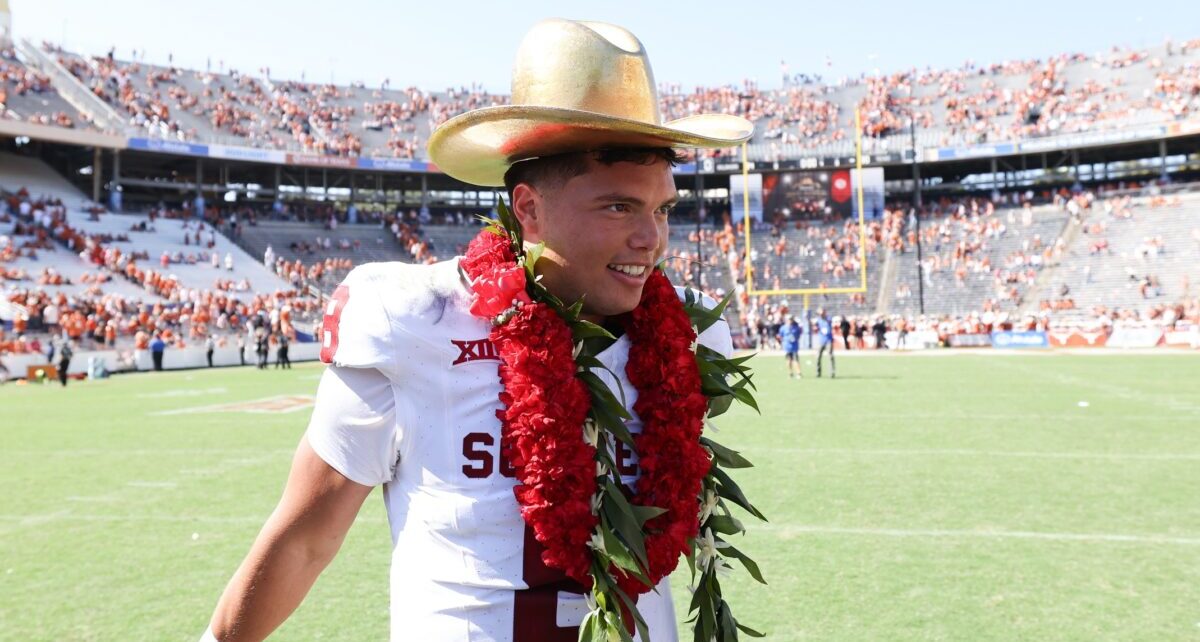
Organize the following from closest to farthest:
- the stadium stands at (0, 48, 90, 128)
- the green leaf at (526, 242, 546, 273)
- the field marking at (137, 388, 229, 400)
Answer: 1. the green leaf at (526, 242, 546, 273)
2. the field marking at (137, 388, 229, 400)
3. the stadium stands at (0, 48, 90, 128)

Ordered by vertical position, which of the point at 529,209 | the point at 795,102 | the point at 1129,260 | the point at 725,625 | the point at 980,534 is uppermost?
the point at 795,102

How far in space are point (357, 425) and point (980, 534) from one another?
4.60 m

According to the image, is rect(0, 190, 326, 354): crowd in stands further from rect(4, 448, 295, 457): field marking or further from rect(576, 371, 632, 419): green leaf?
rect(576, 371, 632, 419): green leaf

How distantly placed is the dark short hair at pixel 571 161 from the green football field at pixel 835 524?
252cm

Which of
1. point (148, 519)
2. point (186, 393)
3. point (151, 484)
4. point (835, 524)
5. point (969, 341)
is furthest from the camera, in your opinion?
point (969, 341)

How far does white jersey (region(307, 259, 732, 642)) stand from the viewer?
1.53 metres

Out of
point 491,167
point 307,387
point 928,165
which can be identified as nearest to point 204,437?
point 307,387

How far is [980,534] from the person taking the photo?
510 centimetres

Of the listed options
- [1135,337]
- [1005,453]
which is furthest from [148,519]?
[1135,337]

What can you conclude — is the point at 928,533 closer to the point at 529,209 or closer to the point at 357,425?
the point at 529,209

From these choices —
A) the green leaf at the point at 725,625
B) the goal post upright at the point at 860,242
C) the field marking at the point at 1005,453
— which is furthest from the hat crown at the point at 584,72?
the goal post upright at the point at 860,242

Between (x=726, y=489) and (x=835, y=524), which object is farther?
(x=835, y=524)

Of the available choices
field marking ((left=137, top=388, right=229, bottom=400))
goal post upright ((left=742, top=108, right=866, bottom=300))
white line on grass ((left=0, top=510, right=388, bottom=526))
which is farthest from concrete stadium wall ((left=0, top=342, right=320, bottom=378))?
goal post upright ((left=742, top=108, right=866, bottom=300))

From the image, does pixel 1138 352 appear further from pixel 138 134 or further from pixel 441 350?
pixel 138 134
